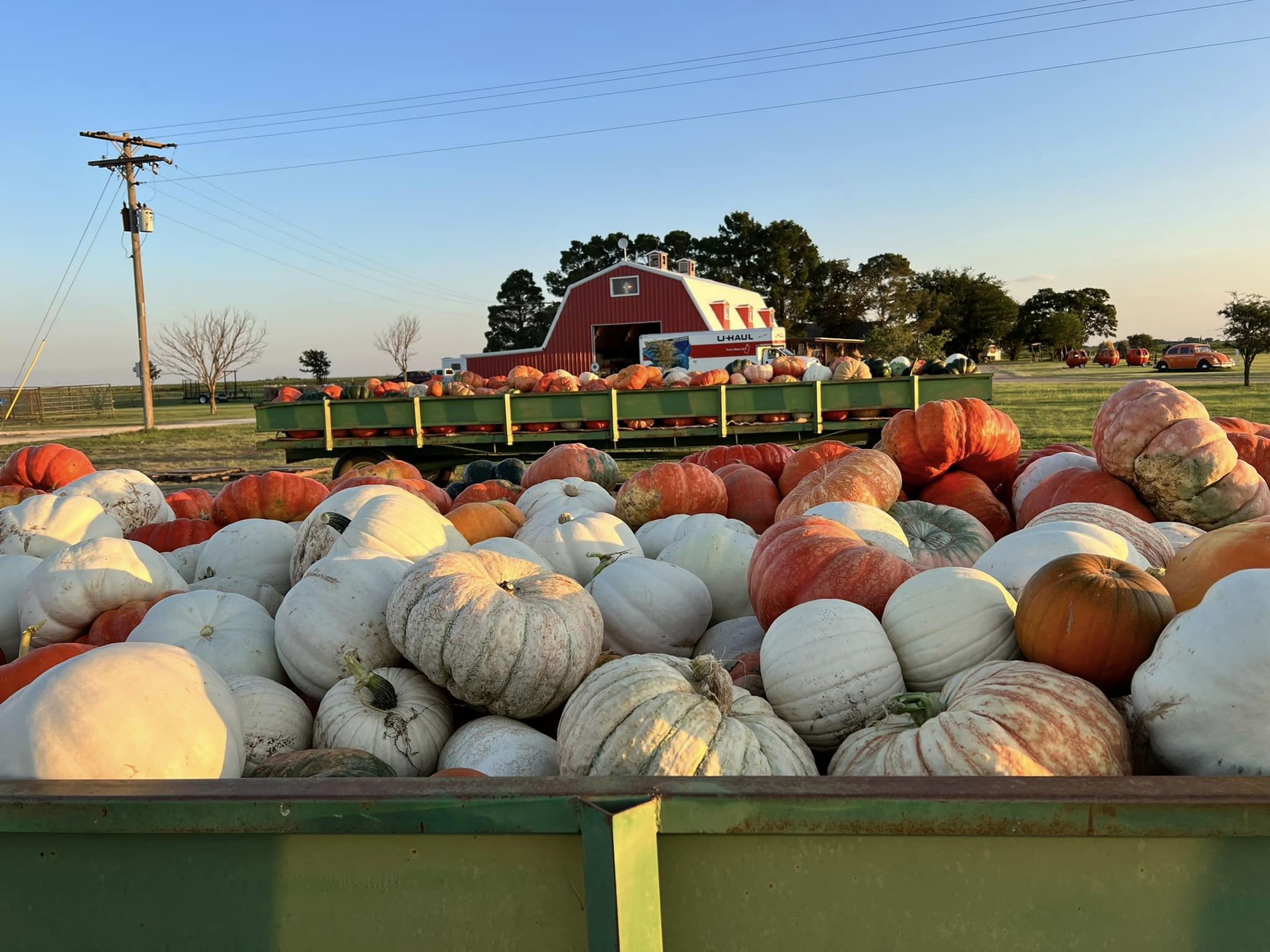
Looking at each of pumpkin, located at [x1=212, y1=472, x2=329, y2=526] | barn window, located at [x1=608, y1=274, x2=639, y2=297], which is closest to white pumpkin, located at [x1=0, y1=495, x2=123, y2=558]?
pumpkin, located at [x1=212, y1=472, x2=329, y2=526]

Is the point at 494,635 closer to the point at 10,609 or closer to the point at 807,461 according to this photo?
the point at 10,609

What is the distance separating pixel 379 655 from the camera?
2.63 meters

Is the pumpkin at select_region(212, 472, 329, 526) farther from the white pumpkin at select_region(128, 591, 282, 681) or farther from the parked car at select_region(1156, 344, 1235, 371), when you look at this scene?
the parked car at select_region(1156, 344, 1235, 371)

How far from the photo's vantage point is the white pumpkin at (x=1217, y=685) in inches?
64.4

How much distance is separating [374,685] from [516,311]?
75.7 m

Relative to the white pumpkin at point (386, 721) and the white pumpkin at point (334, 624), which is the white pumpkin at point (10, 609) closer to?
the white pumpkin at point (334, 624)

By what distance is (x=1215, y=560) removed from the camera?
2260 millimetres

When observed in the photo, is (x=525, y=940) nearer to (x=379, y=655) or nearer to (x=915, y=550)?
(x=379, y=655)

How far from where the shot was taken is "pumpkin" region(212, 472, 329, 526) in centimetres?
465

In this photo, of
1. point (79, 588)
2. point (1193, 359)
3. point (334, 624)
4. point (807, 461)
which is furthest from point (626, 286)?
point (1193, 359)

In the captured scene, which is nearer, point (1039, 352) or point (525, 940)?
point (525, 940)

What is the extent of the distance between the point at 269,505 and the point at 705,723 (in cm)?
346

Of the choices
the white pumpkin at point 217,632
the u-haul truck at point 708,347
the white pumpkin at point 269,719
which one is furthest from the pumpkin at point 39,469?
the u-haul truck at point 708,347

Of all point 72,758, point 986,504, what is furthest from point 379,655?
point 986,504
